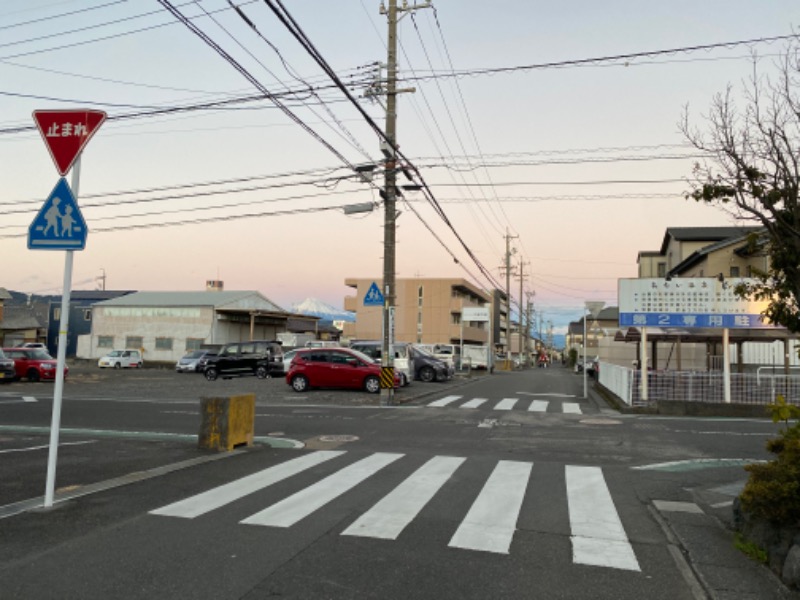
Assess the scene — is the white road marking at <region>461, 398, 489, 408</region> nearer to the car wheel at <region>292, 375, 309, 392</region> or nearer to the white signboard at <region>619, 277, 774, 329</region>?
the white signboard at <region>619, 277, 774, 329</region>

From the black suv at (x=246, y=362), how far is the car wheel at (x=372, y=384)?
403 inches

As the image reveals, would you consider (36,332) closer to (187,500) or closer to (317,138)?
(317,138)

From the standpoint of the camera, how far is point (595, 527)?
5.51 metres

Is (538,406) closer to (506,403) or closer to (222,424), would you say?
(506,403)

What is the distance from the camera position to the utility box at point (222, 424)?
368 inches

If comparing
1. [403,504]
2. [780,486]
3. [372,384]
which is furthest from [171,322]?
[780,486]

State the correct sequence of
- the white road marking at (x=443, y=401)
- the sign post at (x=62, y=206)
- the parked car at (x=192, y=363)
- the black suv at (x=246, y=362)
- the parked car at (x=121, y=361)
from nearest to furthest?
the sign post at (x=62, y=206) < the white road marking at (x=443, y=401) < the black suv at (x=246, y=362) < the parked car at (x=192, y=363) < the parked car at (x=121, y=361)

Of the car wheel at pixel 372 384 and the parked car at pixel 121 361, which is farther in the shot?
the parked car at pixel 121 361

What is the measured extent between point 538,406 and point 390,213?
7.54 m

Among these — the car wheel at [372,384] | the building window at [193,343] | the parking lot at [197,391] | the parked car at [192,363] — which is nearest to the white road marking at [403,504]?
the parking lot at [197,391]

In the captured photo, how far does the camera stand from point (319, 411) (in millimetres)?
15695

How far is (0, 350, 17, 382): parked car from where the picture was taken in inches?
976

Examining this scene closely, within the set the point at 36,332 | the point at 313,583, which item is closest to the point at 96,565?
the point at 313,583

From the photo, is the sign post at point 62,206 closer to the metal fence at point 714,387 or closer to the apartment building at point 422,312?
the metal fence at point 714,387
